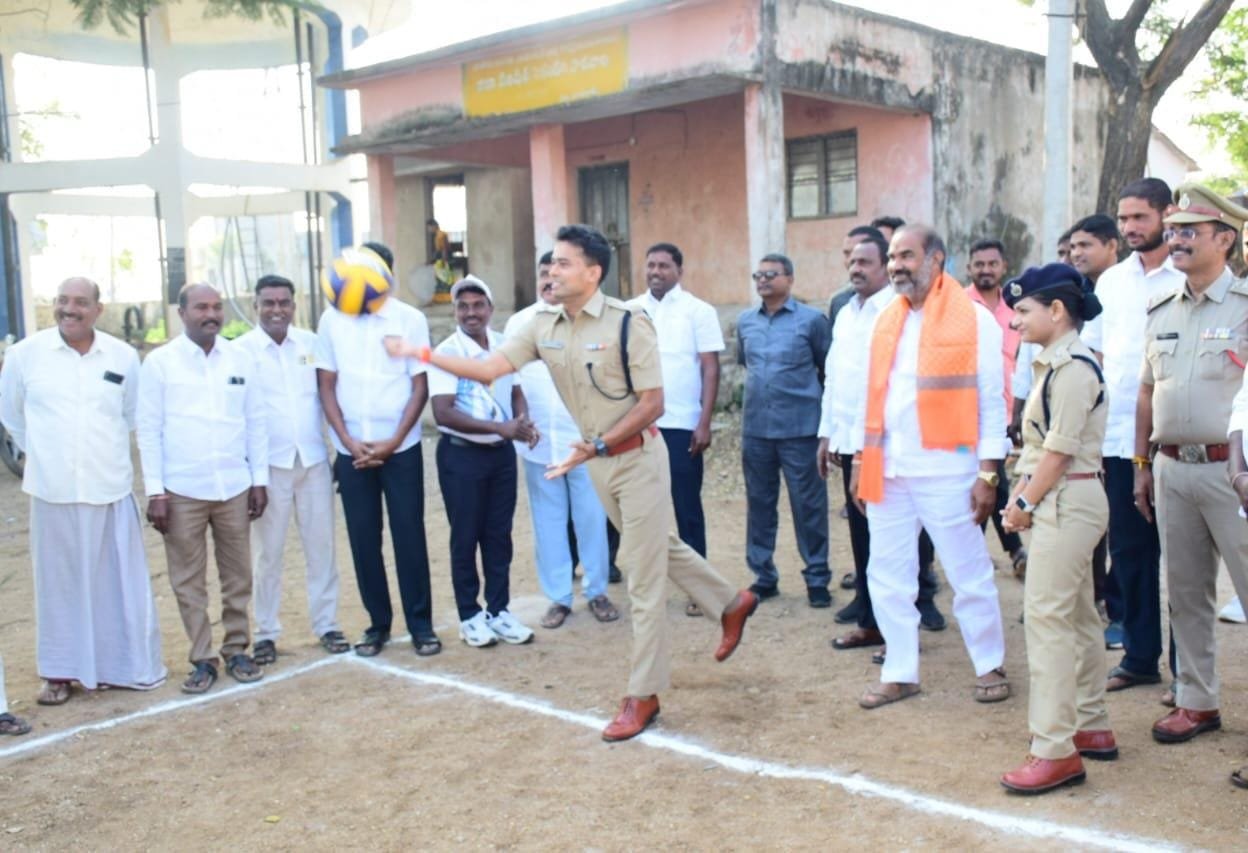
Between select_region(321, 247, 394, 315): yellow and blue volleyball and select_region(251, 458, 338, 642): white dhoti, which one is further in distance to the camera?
select_region(251, 458, 338, 642): white dhoti

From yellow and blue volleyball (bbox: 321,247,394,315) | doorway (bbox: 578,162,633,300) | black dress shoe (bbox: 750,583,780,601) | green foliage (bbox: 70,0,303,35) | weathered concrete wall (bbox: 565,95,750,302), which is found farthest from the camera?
doorway (bbox: 578,162,633,300)

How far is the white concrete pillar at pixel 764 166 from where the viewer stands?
41.0ft

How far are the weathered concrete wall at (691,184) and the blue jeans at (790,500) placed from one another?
29.0 feet

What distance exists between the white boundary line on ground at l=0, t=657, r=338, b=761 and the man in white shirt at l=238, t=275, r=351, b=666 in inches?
8.9

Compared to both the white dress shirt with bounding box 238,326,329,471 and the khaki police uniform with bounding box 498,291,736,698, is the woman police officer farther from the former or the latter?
the white dress shirt with bounding box 238,326,329,471

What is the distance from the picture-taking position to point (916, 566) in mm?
5199

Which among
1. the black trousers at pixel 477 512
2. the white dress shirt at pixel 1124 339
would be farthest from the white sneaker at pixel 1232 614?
the black trousers at pixel 477 512

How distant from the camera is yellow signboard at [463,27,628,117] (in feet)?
44.2

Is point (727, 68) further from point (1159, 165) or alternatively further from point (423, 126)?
point (1159, 165)

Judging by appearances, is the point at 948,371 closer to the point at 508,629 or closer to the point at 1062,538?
the point at 1062,538

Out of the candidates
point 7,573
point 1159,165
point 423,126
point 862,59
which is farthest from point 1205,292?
point 1159,165

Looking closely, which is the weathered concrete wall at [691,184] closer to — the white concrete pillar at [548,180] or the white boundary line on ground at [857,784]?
the white concrete pillar at [548,180]

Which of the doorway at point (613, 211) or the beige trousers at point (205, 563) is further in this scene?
the doorway at point (613, 211)

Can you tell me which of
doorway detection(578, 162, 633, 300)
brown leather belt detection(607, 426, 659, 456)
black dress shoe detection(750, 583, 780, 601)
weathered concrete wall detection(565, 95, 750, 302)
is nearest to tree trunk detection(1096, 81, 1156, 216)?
weathered concrete wall detection(565, 95, 750, 302)
